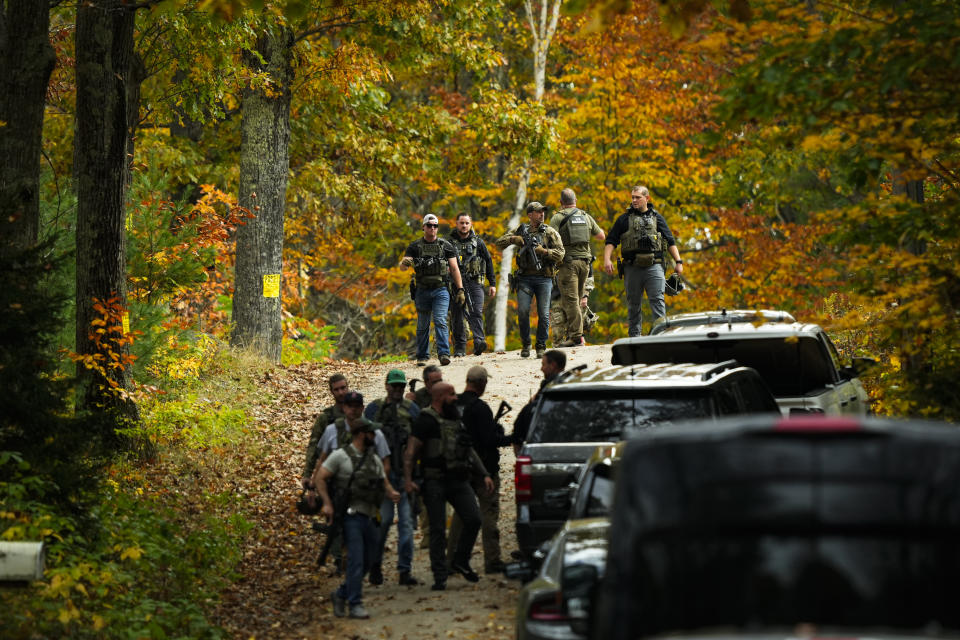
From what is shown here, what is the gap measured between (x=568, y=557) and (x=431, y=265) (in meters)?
12.8

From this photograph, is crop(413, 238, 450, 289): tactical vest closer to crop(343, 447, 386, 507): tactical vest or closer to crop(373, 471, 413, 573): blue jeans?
crop(373, 471, 413, 573): blue jeans

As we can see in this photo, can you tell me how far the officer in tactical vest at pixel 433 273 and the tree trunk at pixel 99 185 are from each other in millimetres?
6190

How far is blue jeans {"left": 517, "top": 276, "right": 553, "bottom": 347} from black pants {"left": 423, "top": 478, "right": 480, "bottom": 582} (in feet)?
27.4

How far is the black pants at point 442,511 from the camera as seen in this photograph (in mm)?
11664

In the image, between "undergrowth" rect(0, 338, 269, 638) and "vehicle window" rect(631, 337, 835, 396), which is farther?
"vehicle window" rect(631, 337, 835, 396)

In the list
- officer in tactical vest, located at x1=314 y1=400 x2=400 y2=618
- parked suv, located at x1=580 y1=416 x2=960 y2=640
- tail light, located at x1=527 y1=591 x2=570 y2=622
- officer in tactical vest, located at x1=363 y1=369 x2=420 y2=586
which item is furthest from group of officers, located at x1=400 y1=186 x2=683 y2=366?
parked suv, located at x1=580 y1=416 x2=960 y2=640

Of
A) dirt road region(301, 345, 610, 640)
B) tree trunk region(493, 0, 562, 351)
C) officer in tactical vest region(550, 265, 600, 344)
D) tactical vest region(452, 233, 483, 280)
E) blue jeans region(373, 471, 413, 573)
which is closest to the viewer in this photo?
dirt road region(301, 345, 610, 640)

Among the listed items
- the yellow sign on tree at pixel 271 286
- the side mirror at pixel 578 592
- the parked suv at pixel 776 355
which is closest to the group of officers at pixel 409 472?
the parked suv at pixel 776 355

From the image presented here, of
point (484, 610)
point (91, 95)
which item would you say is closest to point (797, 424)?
point (484, 610)

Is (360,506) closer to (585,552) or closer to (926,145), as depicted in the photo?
(585,552)

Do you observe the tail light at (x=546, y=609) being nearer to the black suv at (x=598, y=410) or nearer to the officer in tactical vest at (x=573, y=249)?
the black suv at (x=598, y=410)

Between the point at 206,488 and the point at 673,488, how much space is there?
37.6 ft

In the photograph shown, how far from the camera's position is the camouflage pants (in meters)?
12.0

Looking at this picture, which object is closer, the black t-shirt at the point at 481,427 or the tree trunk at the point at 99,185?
the black t-shirt at the point at 481,427
